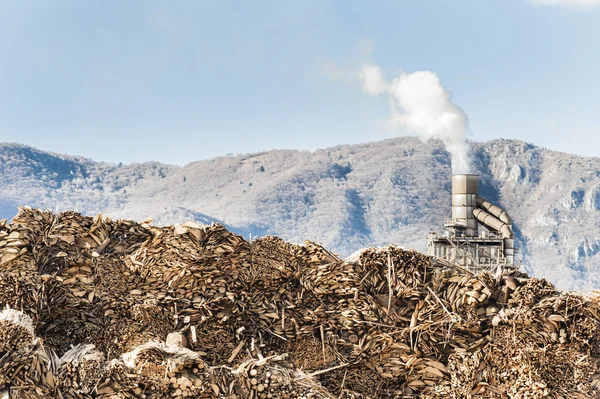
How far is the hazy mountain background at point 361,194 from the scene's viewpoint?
113 metres

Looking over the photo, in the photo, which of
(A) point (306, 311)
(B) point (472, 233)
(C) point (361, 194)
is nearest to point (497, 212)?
(B) point (472, 233)

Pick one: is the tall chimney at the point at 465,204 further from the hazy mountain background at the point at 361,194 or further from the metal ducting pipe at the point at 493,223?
the hazy mountain background at the point at 361,194

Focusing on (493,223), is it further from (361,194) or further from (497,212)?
(361,194)

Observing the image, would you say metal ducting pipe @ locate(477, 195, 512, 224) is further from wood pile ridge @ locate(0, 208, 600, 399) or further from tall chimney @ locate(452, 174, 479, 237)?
wood pile ridge @ locate(0, 208, 600, 399)

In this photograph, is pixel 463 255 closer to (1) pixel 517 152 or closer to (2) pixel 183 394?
(2) pixel 183 394

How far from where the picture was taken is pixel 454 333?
595 cm

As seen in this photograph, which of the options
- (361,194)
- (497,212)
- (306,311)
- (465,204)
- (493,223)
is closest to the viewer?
(306,311)

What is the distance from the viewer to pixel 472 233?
1257 inches

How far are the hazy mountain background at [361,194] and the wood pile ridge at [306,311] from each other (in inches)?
3961

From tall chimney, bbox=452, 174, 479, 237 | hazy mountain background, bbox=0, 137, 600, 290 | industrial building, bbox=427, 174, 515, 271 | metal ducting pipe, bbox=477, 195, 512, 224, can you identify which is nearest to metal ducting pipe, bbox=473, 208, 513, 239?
industrial building, bbox=427, 174, 515, 271

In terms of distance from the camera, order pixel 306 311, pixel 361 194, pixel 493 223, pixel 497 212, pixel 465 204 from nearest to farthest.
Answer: pixel 306 311 < pixel 493 223 < pixel 497 212 < pixel 465 204 < pixel 361 194

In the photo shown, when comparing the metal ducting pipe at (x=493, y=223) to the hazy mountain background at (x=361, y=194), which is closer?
the metal ducting pipe at (x=493, y=223)

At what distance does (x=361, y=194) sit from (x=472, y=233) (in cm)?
9083

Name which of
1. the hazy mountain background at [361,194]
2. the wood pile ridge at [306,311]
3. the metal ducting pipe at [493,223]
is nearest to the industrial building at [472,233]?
the metal ducting pipe at [493,223]
